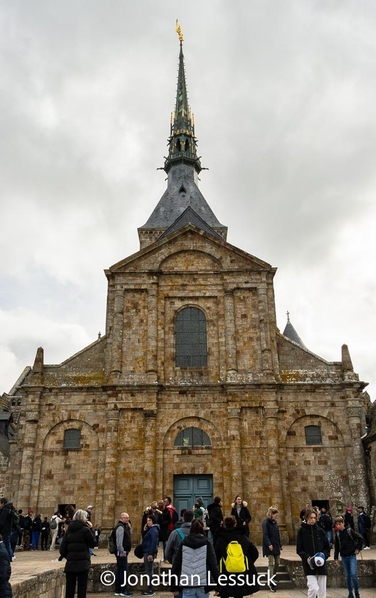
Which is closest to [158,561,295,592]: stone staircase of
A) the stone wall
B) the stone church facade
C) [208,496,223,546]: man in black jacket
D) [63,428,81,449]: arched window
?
the stone wall

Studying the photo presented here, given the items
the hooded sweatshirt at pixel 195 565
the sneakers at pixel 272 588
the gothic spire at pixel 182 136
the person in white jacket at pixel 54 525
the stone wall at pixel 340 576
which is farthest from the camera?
the gothic spire at pixel 182 136

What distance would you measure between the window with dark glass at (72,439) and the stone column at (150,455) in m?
2.87

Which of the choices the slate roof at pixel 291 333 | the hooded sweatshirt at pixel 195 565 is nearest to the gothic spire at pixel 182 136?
the slate roof at pixel 291 333

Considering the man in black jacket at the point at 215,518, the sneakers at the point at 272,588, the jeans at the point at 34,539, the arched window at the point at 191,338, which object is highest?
the arched window at the point at 191,338

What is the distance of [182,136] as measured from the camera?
51.8 metres

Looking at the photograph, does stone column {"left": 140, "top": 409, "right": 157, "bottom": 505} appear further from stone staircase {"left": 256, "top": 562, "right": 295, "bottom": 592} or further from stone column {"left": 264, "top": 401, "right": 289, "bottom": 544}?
stone staircase {"left": 256, "top": 562, "right": 295, "bottom": 592}

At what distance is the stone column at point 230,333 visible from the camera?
73.5 ft

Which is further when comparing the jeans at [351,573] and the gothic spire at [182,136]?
the gothic spire at [182,136]

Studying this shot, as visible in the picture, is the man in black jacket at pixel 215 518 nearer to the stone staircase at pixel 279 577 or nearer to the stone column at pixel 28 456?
the stone staircase at pixel 279 577

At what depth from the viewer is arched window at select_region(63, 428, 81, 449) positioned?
21359mm

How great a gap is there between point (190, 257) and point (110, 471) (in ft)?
33.9

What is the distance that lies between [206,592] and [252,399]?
15.3 m

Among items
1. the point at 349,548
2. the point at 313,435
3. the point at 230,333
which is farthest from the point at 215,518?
the point at 230,333

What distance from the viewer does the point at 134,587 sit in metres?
11.9
